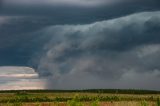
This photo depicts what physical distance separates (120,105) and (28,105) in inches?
947

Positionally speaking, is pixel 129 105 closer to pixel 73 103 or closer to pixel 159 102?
pixel 159 102

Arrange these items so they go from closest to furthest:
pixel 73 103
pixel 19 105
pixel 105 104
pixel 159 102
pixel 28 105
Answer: pixel 73 103, pixel 159 102, pixel 19 105, pixel 28 105, pixel 105 104

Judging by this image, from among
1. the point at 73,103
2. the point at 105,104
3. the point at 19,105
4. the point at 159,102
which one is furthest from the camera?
the point at 105,104

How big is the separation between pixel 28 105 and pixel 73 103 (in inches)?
2339

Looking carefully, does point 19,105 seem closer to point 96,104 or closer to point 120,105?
point 96,104

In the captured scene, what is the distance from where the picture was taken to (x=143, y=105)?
5088 centimetres

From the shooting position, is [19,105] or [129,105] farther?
[129,105]

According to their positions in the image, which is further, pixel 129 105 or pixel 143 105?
pixel 129 105

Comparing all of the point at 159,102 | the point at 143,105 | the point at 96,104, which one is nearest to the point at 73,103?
the point at 96,104

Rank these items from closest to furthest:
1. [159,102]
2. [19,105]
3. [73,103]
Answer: [73,103] < [159,102] < [19,105]

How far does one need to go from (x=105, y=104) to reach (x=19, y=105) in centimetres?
5717

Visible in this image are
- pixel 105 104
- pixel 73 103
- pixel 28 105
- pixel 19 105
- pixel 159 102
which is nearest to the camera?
pixel 73 103

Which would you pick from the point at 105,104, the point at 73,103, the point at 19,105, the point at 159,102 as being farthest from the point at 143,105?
the point at 105,104

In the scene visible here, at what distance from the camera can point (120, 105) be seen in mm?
110688
